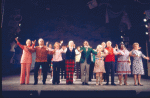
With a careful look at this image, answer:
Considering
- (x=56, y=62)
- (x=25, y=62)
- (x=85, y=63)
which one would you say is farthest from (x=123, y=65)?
(x=25, y=62)

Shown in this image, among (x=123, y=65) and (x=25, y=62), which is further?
(x=123, y=65)

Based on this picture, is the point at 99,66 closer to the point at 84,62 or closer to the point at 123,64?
the point at 84,62

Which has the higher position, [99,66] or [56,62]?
[56,62]

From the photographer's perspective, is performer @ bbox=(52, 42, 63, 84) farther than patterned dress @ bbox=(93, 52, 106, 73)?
Yes

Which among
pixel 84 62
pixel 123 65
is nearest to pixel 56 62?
pixel 84 62

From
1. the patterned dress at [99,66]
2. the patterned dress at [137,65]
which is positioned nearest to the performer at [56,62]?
the patterned dress at [99,66]

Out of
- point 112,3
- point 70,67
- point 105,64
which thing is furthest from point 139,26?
point 70,67

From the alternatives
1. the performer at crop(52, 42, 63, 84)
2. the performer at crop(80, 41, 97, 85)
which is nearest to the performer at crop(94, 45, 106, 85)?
the performer at crop(80, 41, 97, 85)

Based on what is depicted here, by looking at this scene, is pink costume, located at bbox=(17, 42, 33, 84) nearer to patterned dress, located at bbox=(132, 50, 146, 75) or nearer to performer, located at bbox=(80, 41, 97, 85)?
performer, located at bbox=(80, 41, 97, 85)

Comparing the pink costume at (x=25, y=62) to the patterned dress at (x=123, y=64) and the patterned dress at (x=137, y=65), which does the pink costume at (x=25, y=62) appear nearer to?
the patterned dress at (x=123, y=64)

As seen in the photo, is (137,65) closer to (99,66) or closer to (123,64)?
(123,64)

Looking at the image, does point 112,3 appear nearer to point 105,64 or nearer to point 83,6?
point 83,6

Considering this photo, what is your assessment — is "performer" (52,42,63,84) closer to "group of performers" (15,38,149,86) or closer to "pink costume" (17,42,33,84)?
"group of performers" (15,38,149,86)
